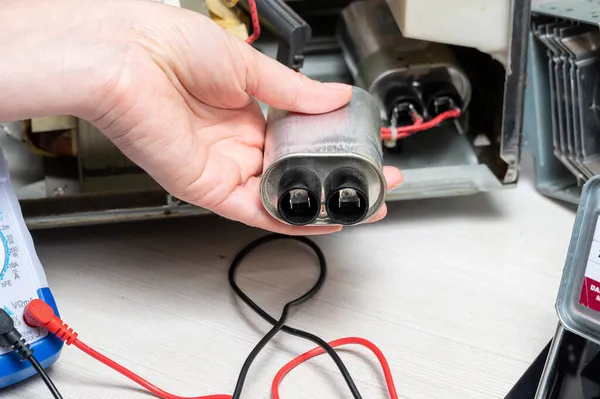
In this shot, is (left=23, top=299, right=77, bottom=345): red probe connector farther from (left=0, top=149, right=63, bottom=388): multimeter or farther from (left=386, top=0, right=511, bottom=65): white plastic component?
(left=386, top=0, right=511, bottom=65): white plastic component

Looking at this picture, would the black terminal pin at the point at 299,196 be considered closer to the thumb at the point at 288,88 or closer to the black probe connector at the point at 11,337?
the thumb at the point at 288,88

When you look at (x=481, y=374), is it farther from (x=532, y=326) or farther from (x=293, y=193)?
(x=293, y=193)

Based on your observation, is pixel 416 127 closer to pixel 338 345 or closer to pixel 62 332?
pixel 338 345

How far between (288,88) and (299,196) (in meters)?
0.10

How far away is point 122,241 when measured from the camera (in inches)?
32.6

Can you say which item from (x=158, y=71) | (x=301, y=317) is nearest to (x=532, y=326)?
(x=301, y=317)

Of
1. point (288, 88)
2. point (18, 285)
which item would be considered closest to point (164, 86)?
point (288, 88)

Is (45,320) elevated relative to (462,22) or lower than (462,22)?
lower

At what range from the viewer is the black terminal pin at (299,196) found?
0.58 meters

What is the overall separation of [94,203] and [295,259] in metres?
0.23

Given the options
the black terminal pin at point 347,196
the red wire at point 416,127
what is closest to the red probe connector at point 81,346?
the black terminal pin at point 347,196

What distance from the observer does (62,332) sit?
614 mm

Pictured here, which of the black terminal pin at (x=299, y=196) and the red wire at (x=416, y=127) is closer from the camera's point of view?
the black terminal pin at (x=299, y=196)

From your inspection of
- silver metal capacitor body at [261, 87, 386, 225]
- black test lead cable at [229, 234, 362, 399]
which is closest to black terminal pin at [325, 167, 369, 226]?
silver metal capacitor body at [261, 87, 386, 225]
